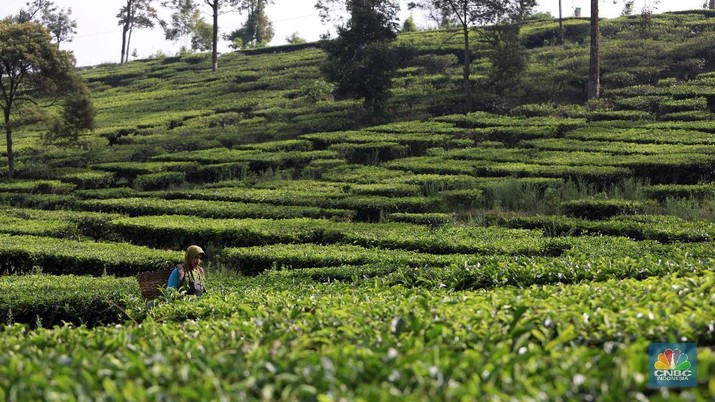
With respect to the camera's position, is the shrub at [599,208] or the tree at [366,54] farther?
the tree at [366,54]

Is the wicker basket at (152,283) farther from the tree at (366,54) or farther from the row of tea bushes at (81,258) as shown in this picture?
the tree at (366,54)

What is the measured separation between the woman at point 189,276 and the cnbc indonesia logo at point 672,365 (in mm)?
6556

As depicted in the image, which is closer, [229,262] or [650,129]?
[229,262]

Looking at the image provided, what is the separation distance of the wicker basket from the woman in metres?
0.15

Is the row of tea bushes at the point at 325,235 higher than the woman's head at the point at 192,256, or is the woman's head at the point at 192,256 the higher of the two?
the woman's head at the point at 192,256

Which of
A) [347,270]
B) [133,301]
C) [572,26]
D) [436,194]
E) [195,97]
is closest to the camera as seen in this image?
[133,301]

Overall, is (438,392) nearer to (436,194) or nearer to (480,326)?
(480,326)

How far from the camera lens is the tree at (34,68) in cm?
2591

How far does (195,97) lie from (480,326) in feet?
120

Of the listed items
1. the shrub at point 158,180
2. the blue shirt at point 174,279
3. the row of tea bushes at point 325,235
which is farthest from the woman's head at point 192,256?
the shrub at point 158,180

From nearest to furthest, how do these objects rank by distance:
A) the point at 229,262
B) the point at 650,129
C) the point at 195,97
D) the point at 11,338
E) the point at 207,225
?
the point at 11,338
the point at 229,262
the point at 207,225
the point at 650,129
the point at 195,97

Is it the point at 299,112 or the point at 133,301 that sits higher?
the point at 299,112

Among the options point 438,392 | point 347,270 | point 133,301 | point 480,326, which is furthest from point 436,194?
point 438,392

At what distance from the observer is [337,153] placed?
85.3 ft
